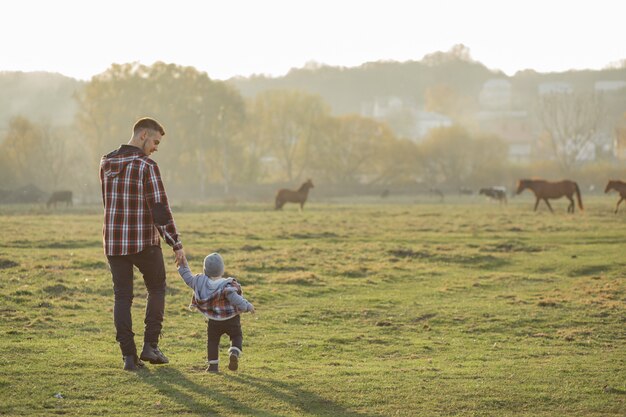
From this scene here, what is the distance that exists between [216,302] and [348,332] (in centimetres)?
451

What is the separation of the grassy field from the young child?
1.22ft

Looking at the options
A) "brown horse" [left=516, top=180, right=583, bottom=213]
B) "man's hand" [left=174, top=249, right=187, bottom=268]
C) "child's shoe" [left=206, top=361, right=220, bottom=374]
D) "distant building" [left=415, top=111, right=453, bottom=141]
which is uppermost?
"distant building" [left=415, top=111, right=453, bottom=141]

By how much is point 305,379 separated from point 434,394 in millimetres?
1400

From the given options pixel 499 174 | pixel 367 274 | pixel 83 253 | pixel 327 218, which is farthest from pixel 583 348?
pixel 499 174

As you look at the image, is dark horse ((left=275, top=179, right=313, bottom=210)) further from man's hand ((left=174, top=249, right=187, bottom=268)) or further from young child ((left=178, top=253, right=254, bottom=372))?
A: man's hand ((left=174, top=249, right=187, bottom=268))

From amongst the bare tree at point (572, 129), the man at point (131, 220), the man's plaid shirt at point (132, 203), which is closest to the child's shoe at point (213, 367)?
the man at point (131, 220)

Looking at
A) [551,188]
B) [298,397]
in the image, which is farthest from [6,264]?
[551,188]

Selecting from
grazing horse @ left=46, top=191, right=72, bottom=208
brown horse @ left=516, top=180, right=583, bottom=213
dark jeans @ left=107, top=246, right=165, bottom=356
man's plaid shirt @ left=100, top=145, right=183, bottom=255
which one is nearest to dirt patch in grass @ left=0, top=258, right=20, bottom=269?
dark jeans @ left=107, top=246, right=165, bottom=356

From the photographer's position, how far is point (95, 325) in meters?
14.0

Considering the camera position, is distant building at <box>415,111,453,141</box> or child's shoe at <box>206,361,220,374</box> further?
distant building at <box>415,111,453,141</box>

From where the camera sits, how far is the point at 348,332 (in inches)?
559

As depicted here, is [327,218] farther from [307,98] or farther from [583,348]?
[307,98]

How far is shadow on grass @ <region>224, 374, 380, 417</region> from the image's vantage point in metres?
8.57

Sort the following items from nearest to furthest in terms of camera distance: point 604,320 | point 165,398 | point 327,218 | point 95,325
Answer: point 165,398
point 95,325
point 604,320
point 327,218
